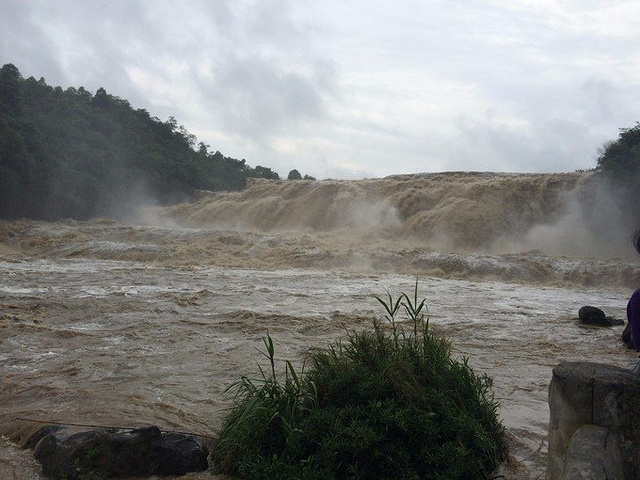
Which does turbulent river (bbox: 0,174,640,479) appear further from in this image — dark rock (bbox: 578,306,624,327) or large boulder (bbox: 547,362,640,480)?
large boulder (bbox: 547,362,640,480)

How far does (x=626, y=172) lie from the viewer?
20.0 meters

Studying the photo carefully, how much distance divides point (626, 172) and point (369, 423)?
19.5m

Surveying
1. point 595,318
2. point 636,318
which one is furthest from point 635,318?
point 595,318

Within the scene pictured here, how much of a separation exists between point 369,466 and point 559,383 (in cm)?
118

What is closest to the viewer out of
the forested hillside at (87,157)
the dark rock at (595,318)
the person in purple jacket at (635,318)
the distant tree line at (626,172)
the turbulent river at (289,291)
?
the person in purple jacket at (635,318)

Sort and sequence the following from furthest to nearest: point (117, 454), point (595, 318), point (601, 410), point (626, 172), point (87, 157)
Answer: point (87, 157), point (626, 172), point (595, 318), point (117, 454), point (601, 410)

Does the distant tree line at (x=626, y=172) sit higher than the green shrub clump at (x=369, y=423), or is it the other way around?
the distant tree line at (x=626, y=172)

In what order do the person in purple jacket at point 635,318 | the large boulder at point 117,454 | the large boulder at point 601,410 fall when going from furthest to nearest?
the large boulder at point 117,454
the person in purple jacket at point 635,318
the large boulder at point 601,410

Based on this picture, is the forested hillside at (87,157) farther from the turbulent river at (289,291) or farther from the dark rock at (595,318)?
the dark rock at (595,318)

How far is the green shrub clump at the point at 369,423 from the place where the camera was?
3.38 m

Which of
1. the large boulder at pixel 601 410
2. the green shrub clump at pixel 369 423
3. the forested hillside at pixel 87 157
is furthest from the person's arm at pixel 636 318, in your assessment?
the forested hillside at pixel 87 157

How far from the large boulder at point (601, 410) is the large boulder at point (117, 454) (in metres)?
2.24

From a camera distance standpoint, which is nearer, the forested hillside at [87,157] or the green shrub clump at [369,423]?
the green shrub clump at [369,423]

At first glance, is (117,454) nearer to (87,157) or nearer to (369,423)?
(369,423)
